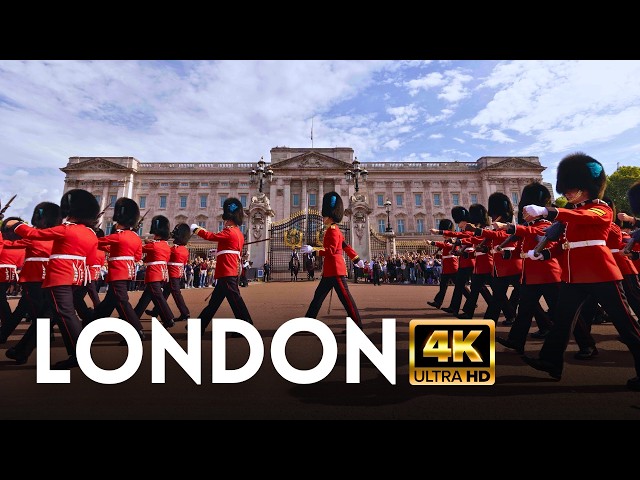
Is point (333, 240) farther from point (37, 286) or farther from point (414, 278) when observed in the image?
point (414, 278)

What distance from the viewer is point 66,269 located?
387cm

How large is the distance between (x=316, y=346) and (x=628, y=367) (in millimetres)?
3363

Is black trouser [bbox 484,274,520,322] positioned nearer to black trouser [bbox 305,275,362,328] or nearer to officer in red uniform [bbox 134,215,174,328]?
black trouser [bbox 305,275,362,328]

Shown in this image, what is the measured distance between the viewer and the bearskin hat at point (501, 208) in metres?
6.05

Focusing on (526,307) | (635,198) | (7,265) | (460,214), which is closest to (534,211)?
(526,307)

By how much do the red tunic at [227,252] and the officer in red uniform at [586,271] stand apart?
4.01 m

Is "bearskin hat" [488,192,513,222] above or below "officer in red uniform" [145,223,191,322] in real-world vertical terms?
above

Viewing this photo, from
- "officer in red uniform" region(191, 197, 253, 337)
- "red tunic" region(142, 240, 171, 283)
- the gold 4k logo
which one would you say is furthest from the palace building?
the gold 4k logo

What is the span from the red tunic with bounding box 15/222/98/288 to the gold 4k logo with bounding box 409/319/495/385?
367cm

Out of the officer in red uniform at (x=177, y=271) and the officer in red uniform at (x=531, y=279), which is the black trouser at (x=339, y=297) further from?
the officer in red uniform at (x=177, y=271)

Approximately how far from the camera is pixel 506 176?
4256cm

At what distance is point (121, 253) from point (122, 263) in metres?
0.17

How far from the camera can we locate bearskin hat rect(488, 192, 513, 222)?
6.05m

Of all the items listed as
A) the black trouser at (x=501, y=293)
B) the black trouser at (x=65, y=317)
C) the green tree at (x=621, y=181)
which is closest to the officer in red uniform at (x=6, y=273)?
the black trouser at (x=65, y=317)
